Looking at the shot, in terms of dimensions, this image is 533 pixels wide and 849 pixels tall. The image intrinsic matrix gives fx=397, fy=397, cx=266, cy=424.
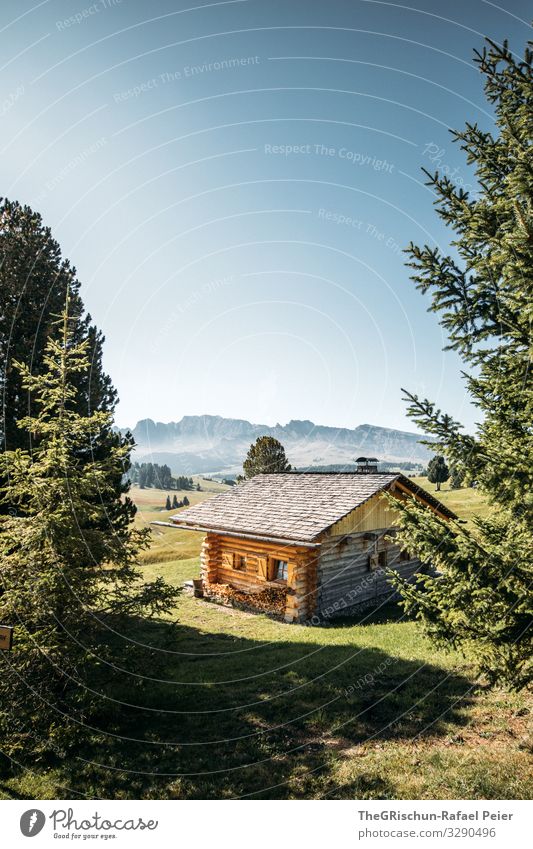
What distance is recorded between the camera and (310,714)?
785 cm

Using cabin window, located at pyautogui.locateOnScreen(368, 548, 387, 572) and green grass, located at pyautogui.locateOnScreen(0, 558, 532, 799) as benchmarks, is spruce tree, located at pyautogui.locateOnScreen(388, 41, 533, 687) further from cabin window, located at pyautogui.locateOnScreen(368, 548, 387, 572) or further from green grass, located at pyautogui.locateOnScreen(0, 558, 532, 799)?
cabin window, located at pyautogui.locateOnScreen(368, 548, 387, 572)

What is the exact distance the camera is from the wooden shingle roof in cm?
1566

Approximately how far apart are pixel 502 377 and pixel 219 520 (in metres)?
15.4

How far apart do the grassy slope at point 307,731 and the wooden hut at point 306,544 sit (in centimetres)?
396

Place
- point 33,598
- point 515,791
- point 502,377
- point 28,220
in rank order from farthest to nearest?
point 28,220, point 33,598, point 502,377, point 515,791

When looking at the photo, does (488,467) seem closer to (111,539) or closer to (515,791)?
(515,791)

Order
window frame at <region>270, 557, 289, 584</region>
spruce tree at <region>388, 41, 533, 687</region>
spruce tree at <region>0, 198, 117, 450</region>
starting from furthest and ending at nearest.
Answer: window frame at <region>270, 557, 289, 584</region>, spruce tree at <region>0, 198, 117, 450</region>, spruce tree at <region>388, 41, 533, 687</region>

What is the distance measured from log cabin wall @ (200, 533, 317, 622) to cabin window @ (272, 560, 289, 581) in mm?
55

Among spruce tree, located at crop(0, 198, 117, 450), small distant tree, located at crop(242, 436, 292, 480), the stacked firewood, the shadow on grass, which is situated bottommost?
the stacked firewood

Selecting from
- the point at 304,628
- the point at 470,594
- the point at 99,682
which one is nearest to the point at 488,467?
the point at 470,594

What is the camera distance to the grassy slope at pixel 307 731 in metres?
5.72

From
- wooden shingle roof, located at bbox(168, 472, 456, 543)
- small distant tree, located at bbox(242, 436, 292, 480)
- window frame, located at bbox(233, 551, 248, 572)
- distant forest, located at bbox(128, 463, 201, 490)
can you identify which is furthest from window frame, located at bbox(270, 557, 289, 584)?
distant forest, located at bbox(128, 463, 201, 490)

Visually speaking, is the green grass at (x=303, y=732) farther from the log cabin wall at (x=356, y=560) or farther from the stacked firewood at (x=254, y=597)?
the stacked firewood at (x=254, y=597)

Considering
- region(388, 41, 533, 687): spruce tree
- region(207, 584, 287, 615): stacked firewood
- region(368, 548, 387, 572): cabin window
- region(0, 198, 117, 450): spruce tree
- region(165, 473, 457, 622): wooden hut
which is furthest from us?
region(368, 548, 387, 572): cabin window
